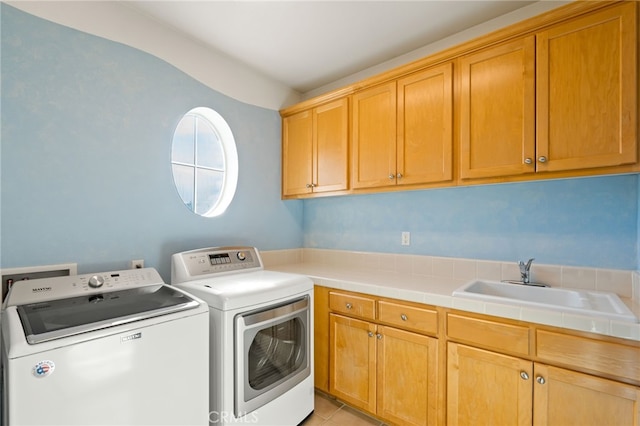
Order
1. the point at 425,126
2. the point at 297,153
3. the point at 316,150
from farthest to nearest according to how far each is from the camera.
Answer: the point at 297,153, the point at 316,150, the point at 425,126

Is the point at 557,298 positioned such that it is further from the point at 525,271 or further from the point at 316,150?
the point at 316,150

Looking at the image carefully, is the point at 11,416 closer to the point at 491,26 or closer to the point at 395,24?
the point at 395,24

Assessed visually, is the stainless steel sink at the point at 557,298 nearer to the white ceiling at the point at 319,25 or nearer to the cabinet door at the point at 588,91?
the cabinet door at the point at 588,91

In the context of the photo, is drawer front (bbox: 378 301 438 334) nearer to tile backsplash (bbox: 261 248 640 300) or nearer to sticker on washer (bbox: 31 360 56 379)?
tile backsplash (bbox: 261 248 640 300)

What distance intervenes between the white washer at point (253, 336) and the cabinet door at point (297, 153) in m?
0.88

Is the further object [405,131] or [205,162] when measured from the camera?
[205,162]

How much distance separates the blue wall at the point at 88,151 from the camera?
1.50 metres

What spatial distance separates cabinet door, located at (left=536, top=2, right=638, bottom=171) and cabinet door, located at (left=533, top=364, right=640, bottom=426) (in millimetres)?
982

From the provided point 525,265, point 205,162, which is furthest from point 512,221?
point 205,162

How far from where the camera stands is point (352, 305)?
2041 mm

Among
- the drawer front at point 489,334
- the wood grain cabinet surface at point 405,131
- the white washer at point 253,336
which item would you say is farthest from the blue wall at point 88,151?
the drawer front at point 489,334

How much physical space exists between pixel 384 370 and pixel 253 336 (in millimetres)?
876

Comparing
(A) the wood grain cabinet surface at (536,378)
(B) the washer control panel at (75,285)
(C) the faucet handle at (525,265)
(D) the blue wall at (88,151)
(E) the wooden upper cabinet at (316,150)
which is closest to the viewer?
(A) the wood grain cabinet surface at (536,378)

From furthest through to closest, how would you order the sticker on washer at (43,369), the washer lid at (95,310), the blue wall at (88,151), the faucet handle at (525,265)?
the faucet handle at (525,265)
the blue wall at (88,151)
the washer lid at (95,310)
the sticker on washer at (43,369)
